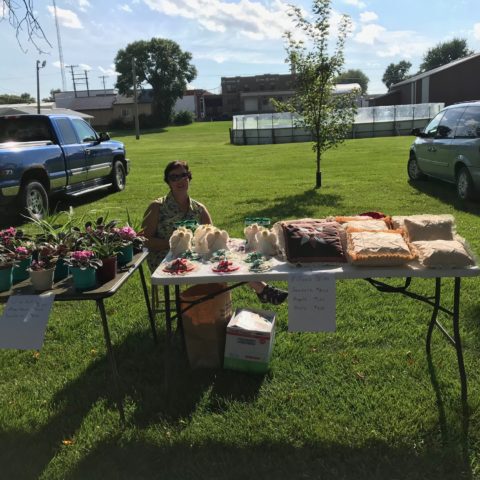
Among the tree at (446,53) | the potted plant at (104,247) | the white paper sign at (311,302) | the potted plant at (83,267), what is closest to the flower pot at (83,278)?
the potted plant at (83,267)

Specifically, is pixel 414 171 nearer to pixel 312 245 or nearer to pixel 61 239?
pixel 312 245

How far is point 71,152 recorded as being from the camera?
9.52 meters

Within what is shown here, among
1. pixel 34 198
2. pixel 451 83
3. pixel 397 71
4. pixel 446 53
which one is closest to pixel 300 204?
pixel 34 198

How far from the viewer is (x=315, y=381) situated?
10.5 feet

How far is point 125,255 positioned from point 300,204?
6623 millimetres

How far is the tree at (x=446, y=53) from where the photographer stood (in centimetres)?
9388

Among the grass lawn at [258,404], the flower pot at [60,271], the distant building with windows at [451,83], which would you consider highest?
the distant building with windows at [451,83]

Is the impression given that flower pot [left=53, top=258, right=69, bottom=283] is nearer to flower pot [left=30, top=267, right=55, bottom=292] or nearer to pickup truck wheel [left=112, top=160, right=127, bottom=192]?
flower pot [left=30, top=267, right=55, bottom=292]

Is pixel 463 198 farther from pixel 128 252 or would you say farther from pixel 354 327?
pixel 128 252

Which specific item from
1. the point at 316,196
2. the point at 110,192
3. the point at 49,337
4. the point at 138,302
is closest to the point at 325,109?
the point at 316,196

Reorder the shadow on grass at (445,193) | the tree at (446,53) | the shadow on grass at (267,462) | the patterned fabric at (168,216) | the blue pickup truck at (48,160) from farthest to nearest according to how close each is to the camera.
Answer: the tree at (446,53) < the shadow on grass at (445,193) < the blue pickup truck at (48,160) < the patterned fabric at (168,216) < the shadow on grass at (267,462)

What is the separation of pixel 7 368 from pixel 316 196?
7461 mm

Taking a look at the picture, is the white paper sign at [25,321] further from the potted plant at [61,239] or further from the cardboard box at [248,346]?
the cardboard box at [248,346]

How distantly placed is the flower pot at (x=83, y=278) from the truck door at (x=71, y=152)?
741cm
